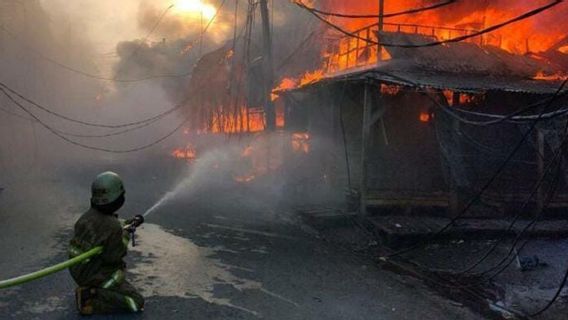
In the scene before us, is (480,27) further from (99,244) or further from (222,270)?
(99,244)

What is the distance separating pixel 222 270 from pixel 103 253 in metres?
2.88

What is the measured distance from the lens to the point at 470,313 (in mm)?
6168

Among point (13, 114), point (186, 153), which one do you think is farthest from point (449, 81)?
point (13, 114)

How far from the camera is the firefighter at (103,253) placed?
4859mm

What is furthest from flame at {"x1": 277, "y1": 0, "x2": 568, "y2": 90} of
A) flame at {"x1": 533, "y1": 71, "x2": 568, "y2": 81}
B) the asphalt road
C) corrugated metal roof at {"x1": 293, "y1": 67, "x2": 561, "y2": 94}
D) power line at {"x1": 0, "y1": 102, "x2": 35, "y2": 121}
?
power line at {"x1": 0, "y1": 102, "x2": 35, "y2": 121}

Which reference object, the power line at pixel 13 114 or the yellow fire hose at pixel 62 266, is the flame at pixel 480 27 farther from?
the yellow fire hose at pixel 62 266

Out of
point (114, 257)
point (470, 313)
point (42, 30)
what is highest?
point (42, 30)

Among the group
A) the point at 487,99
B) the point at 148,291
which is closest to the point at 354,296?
the point at 148,291

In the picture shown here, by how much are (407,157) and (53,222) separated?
980cm

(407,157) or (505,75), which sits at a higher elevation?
(505,75)

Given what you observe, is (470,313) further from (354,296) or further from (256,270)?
(256,270)

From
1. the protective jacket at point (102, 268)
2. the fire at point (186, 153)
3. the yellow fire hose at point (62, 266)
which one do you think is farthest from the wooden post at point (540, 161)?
the fire at point (186, 153)

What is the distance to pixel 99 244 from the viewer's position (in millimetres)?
4824

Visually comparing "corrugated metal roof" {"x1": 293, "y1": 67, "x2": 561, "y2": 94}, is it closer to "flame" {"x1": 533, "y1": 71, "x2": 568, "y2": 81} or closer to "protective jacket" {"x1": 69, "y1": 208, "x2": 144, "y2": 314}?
"flame" {"x1": 533, "y1": 71, "x2": 568, "y2": 81}
